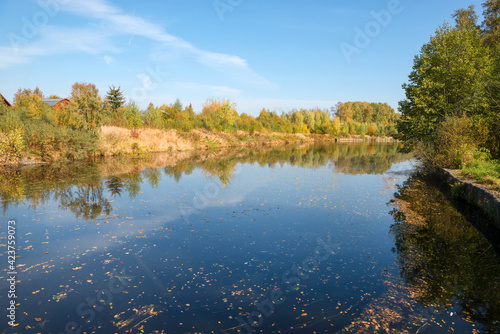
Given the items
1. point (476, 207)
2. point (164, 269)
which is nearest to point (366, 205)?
point (476, 207)

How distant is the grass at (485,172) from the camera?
12312 mm

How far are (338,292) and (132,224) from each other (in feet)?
25.8

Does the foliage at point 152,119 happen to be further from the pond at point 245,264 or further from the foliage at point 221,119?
the pond at point 245,264

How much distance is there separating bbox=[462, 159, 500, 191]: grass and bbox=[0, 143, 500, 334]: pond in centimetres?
155

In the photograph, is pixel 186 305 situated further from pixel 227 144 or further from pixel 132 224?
pixel 227 144

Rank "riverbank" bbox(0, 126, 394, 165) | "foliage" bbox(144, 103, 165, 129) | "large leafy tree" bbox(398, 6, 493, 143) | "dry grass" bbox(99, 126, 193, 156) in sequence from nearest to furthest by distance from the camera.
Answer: "large leafy tree" bbox(398, 6, 493, 143), "riverbank" bbox(0, 126, 394, 165), "dry grass" bbox(99, 126, 193, 156), "foliage" bbox(144, 103, 165, 129)

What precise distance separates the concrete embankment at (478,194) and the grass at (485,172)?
380mm

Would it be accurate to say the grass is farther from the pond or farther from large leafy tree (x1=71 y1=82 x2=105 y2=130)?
large leafy tree (x1=71 y1=82 x2=105 y2=130)

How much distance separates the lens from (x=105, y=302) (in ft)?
20.4

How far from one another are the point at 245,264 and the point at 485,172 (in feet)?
41.7

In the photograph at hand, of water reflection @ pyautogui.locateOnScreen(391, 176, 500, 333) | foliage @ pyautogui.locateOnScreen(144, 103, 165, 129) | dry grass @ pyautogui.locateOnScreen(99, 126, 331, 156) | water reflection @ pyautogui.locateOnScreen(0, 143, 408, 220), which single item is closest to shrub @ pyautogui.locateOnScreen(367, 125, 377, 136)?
dry grass @ pyautogui.locateOnScreen(99, 126, 331, 156)

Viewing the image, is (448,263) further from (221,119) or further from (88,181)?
(221,119)

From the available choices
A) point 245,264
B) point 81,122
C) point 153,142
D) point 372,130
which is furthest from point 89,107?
point 372,130

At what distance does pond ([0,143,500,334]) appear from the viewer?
226 inches
